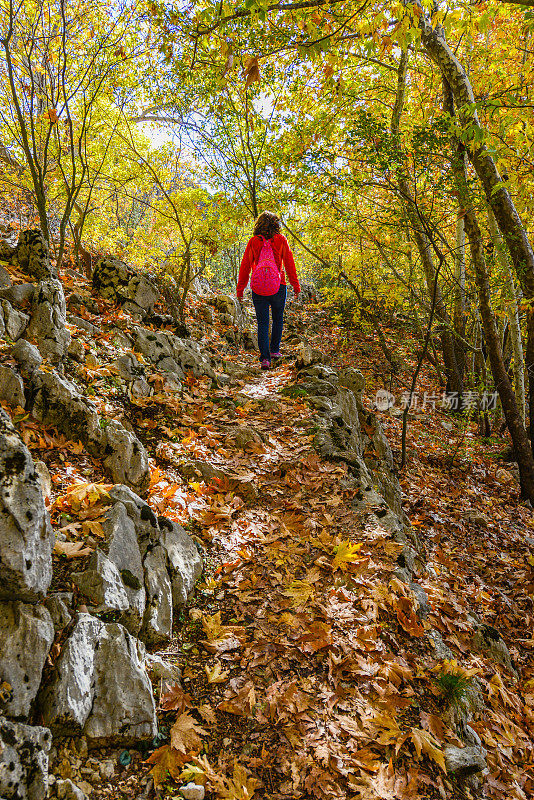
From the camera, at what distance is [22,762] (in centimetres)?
168

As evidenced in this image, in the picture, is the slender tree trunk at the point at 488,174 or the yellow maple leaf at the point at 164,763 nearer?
the yellow maple leaf at the point at 164,763

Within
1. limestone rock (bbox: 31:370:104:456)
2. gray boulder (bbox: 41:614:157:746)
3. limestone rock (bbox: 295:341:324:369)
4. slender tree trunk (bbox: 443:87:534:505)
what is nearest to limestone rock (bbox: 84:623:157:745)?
gray boulder (bbox: 41:614:157:746)

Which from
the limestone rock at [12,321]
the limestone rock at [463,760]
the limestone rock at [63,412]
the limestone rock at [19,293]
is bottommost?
the limestone rock at [463,760]

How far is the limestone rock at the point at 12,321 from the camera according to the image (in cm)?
418

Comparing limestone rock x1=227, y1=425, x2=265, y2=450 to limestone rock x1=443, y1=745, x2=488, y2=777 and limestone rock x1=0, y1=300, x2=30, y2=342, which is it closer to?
limestone rock x1=0, y1=300, x2=30, y2=342

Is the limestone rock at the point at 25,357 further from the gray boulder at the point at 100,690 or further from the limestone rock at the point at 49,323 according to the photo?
the gray boulder at the point at 100,690

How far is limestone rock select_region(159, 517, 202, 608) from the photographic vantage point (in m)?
3.00

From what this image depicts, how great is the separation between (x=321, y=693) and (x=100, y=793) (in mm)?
1332

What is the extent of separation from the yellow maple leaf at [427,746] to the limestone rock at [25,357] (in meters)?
4.05

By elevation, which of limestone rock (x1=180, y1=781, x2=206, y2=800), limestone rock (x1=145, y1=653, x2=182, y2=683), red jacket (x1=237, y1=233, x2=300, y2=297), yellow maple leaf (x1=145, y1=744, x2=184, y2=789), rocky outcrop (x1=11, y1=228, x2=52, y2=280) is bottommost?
limestone rock (x1=180, y1=781, x2=206, y2=800)

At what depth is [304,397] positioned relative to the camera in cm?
647

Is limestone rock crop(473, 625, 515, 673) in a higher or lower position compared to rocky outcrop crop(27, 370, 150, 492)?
lower

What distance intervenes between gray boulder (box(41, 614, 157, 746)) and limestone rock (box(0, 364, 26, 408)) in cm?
208

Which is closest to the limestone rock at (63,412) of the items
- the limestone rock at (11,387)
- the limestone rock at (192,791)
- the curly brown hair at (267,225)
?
the limestone rock at (11,387)
